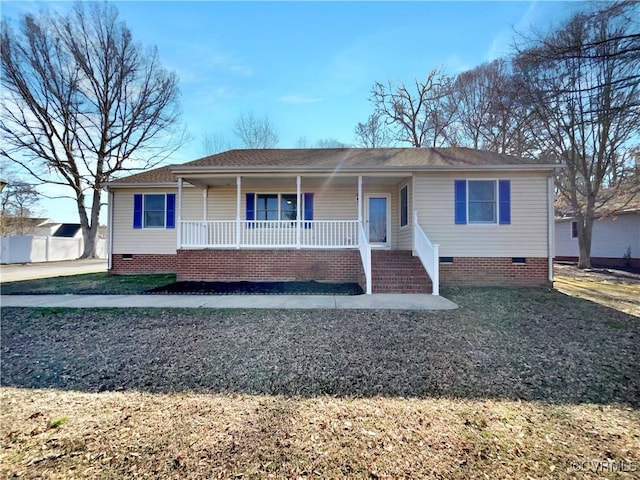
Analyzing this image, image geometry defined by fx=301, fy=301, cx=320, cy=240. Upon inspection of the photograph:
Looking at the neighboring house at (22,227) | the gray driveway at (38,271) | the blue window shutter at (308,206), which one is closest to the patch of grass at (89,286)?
the gray driveway at (38,271)

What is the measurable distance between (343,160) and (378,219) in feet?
8.04

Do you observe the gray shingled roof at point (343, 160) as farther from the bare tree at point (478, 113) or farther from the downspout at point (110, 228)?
the bare tree at point (478, 113)

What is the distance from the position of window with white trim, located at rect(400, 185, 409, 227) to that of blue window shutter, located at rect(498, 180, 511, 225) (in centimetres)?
269

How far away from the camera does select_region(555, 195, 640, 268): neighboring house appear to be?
49.1 feet

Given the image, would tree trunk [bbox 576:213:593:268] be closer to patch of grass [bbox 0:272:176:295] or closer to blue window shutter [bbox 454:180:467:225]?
blue window shutter [bbox 454:180:467:225]

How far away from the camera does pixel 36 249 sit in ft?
67.1

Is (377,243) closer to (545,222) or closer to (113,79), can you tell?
(545,222)

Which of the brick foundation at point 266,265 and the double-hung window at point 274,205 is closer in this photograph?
the brick foundation at point 266,265

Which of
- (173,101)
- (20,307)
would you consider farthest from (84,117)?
(20,307)

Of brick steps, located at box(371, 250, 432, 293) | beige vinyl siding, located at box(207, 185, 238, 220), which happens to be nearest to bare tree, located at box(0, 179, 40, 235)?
beige vinyl siding, located at box(207, 185, 238, 220)

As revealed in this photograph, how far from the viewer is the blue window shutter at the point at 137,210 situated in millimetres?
11594

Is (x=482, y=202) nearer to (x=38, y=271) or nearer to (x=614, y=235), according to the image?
(x=614, y=235)

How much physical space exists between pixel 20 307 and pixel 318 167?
7.77m

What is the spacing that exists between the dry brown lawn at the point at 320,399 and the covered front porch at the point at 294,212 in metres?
4.46
